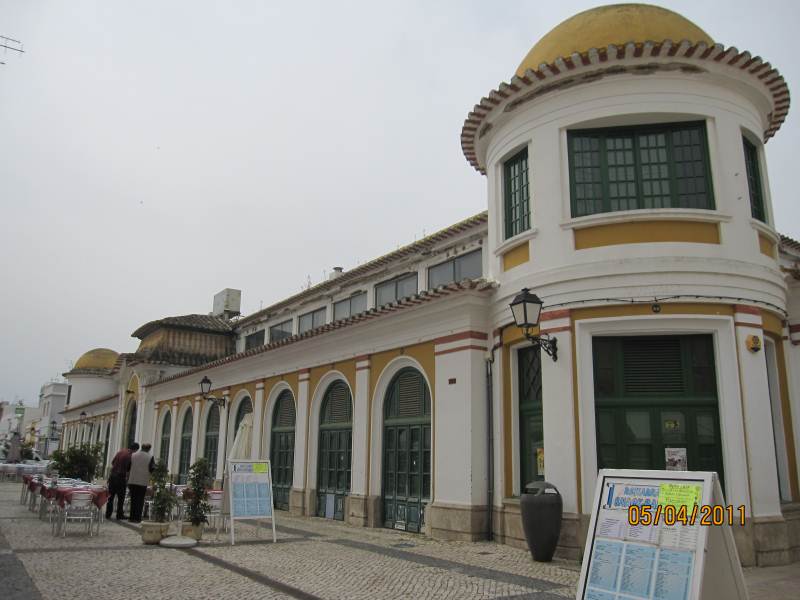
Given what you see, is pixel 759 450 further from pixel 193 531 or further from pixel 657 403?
pixel 193 531

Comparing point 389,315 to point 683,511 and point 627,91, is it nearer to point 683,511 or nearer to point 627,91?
point 627,91

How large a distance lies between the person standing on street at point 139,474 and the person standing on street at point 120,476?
0.52 meters

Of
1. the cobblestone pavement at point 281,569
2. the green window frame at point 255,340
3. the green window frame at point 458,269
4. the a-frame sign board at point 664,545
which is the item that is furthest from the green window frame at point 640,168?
Result: the green window frame at point 255,340

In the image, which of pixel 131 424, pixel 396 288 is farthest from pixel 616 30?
pixel 131 424

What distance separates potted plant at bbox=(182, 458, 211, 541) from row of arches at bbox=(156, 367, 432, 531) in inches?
159

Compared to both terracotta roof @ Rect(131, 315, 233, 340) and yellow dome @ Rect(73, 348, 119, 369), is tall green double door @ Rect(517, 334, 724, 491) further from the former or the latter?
yellow dome @ Rect(73, 348, 119, 369)

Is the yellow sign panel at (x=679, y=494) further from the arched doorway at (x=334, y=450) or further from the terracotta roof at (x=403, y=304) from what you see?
the arched doorway at (x=334, y=450)

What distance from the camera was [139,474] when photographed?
47.0 feet

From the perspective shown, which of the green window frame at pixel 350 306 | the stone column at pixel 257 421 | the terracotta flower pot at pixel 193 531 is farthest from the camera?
the green window frame at pixel 350 306

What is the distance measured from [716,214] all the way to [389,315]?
668 centimetres

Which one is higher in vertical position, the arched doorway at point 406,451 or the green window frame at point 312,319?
the green window frame at point 312,319

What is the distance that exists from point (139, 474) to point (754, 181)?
1333cm

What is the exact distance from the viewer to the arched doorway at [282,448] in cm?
1864

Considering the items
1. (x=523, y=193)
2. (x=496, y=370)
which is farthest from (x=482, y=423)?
(x=523, y=193)
